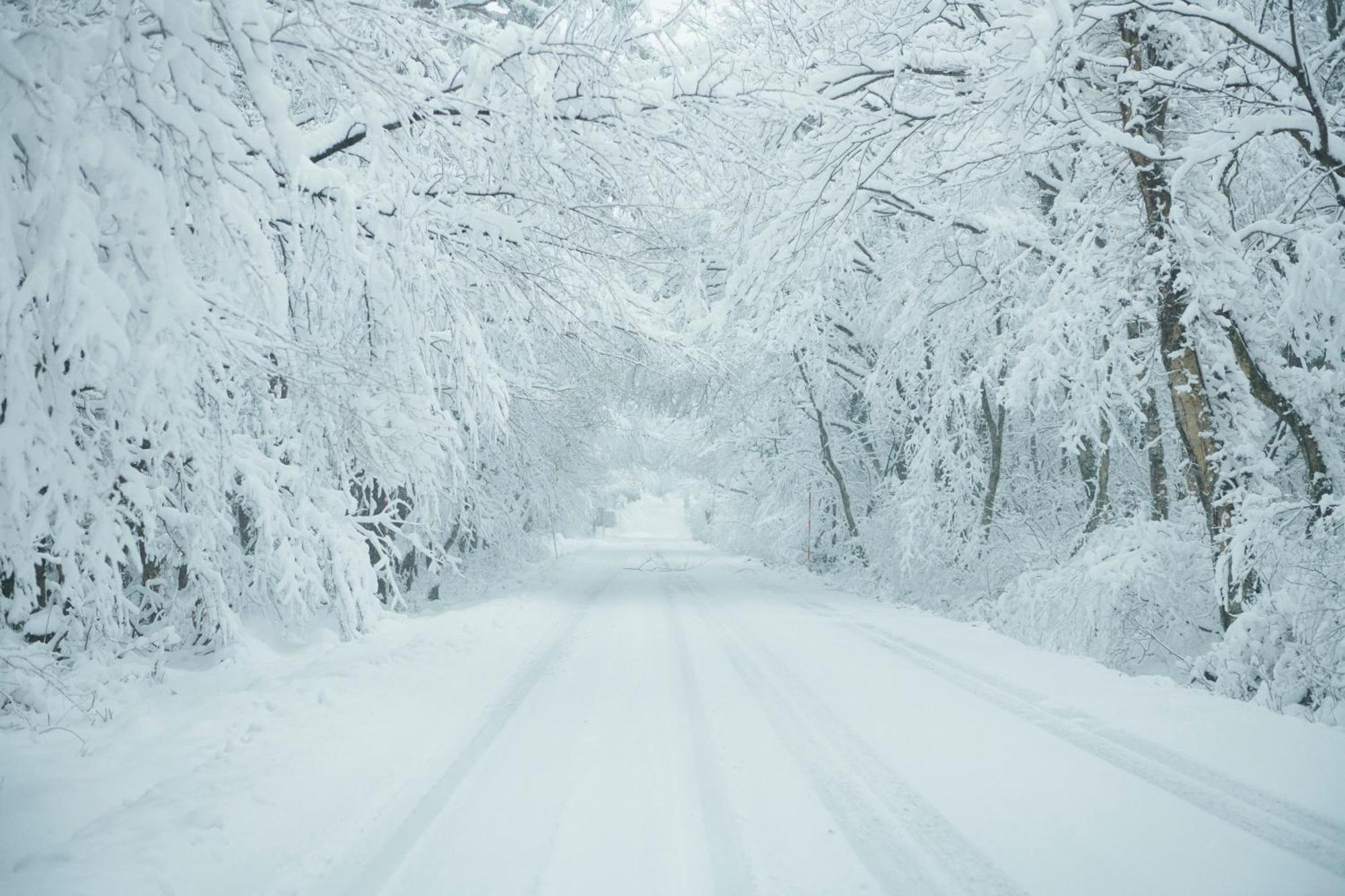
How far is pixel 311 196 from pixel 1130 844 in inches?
195

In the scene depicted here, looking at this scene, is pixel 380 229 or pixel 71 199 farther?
pixel 380 229

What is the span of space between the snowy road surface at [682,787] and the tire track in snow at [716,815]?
0.02 m

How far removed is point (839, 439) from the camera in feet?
62.0

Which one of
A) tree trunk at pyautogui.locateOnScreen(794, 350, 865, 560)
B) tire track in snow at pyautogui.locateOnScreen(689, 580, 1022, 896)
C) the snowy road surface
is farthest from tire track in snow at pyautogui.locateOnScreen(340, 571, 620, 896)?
tree trunk at pyautogui.locateOnScreen(794, 350, 865, 560)

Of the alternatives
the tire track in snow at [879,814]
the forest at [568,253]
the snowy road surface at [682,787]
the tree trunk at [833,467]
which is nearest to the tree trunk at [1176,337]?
the forest at [568,253]

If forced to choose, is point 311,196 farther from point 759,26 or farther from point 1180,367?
point 1180,367

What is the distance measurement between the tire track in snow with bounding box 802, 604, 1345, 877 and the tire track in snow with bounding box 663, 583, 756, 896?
2.16m

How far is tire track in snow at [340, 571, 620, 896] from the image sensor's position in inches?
110

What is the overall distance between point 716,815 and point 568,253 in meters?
3.75

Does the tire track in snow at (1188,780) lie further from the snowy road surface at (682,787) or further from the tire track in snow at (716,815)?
the tire track in snow at (716,815)

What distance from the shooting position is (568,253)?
4.89 metres

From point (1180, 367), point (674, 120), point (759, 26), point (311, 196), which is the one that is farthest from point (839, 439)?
point (311, 196)

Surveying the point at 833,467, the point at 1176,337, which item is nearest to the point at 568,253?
the point at 1176,337

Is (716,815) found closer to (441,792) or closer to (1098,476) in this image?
(441,792)
